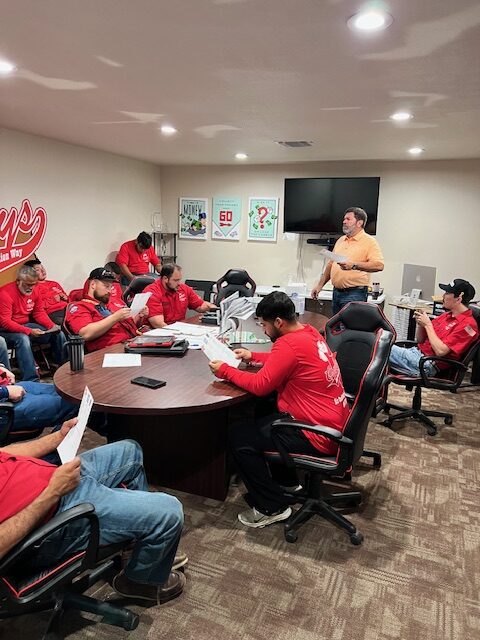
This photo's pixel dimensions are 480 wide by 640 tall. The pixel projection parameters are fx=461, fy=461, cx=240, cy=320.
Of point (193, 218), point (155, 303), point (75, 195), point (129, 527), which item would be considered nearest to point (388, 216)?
point (193, 218)

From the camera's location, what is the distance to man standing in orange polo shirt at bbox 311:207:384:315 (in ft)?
14.2

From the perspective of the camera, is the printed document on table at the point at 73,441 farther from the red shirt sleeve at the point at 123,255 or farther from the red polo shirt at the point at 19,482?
the red shirt sleeve at the point at 123,255

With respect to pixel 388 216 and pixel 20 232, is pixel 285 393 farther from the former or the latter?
pixel 388 216

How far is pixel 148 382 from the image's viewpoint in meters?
2.28

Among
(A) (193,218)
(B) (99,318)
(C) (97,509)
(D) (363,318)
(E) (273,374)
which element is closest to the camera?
(C) (97,509)

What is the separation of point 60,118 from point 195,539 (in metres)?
3.69

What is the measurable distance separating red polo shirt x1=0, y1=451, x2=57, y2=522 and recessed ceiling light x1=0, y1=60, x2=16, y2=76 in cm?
229

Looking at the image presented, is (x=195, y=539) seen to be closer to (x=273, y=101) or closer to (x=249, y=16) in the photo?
(x=249, y=16)

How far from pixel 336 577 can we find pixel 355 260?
9.72ft

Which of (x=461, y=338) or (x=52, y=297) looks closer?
(x=461, y=338)

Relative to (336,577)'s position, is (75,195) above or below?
above

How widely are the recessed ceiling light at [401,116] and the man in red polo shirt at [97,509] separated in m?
3.20

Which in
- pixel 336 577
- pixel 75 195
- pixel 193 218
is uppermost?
pixel 75 195

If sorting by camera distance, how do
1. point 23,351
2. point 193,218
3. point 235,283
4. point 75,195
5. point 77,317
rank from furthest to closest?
point 193,218
point 75,195
point 235,283
point 23,351
point 77,317
